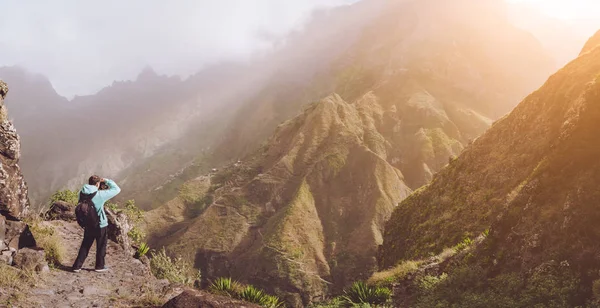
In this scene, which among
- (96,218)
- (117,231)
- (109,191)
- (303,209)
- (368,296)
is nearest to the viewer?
(96,218)

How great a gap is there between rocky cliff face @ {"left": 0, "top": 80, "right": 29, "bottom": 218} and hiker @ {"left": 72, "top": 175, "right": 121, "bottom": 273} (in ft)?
6.65

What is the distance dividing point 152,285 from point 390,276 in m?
9.84

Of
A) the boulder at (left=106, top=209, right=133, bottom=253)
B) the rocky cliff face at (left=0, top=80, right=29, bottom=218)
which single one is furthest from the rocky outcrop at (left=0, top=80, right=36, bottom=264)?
the boulder at (left=106, top=209, right=133, bottom=253)

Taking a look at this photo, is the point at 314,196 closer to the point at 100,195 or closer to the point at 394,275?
the point at 394,275

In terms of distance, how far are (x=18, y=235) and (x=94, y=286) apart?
2.75m

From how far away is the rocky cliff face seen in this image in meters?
10.1

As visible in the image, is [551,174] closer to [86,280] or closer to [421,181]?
[86,280]

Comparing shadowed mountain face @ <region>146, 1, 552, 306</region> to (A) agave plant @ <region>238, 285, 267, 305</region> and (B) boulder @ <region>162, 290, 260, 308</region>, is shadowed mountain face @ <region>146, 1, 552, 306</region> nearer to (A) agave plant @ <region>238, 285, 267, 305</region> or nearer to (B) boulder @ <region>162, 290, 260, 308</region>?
(A) agave plant @ <region>238, 285, 267, 305</region>

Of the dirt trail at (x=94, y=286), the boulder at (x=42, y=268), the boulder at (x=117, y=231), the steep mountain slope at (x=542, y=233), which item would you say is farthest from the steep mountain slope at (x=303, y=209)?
the boulder at (x=42, y=268)

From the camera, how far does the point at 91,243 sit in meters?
10.2

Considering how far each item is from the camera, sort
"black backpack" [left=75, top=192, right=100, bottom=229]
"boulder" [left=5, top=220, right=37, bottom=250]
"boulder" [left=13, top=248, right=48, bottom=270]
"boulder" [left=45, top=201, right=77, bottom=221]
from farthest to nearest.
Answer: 1. "boulder" [left=45, top=201, right=77, bottom=221]
2. "boulder" [left=5, top=220, right=37, bottom=250]
3. "black backpack" [left=75, top=192, right=100, bottom=229]
4. "boulder" [left=13, top=248, right=48, bottom=270]

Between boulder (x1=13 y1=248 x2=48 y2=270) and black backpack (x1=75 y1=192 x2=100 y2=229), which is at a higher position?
black backpack (x1=75 y1=192 x2=100 y2=229)

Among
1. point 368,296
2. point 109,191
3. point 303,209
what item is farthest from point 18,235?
point 303,209

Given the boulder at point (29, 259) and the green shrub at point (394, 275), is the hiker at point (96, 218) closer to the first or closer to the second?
the boulder at point (29, 259)
